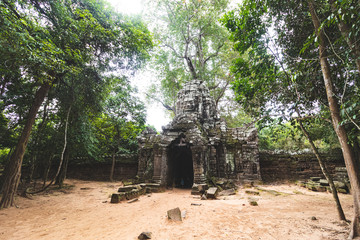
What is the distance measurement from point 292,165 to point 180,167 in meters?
6.52

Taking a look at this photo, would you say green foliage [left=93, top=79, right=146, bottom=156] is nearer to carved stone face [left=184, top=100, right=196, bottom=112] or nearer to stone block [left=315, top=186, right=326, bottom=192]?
carved stone face [left=184, top=100, right=196, bottom=112]

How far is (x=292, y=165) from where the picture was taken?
9266 millimetres

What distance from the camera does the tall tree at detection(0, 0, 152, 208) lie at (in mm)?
3605

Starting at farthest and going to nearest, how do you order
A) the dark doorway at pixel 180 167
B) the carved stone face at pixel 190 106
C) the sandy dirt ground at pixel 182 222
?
the carved stone face at pixel 190 106 → the dark doorway at pixel 180 167 → the sandy dirt ground at pixel 182 222

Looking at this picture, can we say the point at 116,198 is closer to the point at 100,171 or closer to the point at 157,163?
the point at 157,163

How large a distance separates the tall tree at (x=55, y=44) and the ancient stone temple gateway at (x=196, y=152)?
4173 millimetres

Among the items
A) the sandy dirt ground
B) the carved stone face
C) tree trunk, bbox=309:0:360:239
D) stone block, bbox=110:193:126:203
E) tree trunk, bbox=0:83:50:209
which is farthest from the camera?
the carved stone face

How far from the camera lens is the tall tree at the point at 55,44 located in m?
3.61

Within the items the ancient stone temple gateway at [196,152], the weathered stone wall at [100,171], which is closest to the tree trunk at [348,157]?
the ancient stone temple gateway at [196,152]

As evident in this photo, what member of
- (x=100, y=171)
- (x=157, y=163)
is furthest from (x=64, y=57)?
(x=100, y=171)

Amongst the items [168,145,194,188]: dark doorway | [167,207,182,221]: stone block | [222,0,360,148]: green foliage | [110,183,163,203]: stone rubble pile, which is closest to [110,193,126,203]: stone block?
[110,183,163,203]: stone rubble pile

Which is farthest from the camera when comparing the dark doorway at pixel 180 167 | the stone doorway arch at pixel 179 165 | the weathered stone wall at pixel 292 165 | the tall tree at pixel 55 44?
the dark doorway at pixel 180 167

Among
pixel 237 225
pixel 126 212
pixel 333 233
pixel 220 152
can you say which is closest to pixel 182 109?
pixel 220 152

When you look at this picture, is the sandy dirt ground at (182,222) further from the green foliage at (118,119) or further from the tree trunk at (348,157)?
the green foliage at (118,119)
